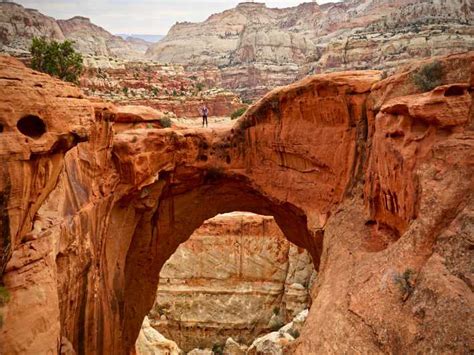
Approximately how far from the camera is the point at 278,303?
30938 millimetres

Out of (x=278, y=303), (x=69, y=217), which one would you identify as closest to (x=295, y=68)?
(x=278, y=303)

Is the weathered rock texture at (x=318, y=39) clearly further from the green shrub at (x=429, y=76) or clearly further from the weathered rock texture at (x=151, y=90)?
the green shrub at (x=429, y=76)

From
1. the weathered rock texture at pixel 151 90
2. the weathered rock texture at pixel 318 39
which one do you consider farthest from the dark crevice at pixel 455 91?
the weathered rock texture at pixel 151 90

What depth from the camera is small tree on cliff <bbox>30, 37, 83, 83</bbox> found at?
89.7 feet

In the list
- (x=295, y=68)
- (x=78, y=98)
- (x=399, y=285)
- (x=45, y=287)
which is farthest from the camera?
(x=295, y=68)

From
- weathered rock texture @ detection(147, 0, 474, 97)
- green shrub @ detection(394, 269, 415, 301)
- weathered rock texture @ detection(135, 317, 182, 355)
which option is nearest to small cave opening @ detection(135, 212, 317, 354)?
weathered rock texture @ detection(135, 317, 182, 355)

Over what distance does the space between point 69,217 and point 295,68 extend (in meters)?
111

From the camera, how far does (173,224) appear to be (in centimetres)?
1895

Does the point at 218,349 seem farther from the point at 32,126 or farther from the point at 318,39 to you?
the point at 318,39

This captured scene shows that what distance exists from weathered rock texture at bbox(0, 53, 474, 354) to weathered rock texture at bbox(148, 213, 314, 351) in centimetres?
1251

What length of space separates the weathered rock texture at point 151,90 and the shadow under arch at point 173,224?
122 ft

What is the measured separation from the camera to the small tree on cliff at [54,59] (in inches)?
1076

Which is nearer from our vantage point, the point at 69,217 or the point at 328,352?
the point at 328,352

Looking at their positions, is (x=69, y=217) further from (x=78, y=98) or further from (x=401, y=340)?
(x=401, y=340)
